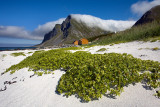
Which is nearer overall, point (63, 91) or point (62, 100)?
point (62, 100)

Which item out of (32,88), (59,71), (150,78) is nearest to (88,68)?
(59,71)

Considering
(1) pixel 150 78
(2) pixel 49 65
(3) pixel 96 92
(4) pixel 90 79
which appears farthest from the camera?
(2) pixel 49 65

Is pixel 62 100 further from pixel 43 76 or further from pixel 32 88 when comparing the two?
pixel 43 76

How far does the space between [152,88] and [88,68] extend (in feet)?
7.78

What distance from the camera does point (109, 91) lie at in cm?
337

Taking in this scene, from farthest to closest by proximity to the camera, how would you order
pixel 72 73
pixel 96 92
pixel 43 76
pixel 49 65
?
pixel 49 65 < pixel 43 76 < pixel 72 73 < pixel 96 92

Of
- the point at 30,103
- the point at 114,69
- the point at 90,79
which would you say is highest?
the point at 114,69

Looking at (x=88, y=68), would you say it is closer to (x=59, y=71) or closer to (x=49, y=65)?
(x=59, y=71)

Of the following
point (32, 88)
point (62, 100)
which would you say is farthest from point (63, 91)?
point (32, 88)

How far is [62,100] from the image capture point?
10.8 ft

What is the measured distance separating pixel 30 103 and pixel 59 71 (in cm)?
217

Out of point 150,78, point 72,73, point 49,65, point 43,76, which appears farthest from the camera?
point 49,65

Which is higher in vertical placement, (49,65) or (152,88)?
(49,65)

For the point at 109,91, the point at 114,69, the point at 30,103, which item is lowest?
the point at 30,103
